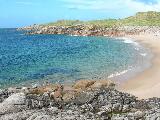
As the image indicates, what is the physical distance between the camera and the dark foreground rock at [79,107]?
18516 millimetres

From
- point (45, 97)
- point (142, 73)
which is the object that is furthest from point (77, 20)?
point (45, 97)

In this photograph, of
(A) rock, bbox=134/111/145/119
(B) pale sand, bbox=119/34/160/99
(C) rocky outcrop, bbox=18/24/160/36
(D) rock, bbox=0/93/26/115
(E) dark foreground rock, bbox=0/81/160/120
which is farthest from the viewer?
(C) rocky outcrop, bbox=18/24/160/36

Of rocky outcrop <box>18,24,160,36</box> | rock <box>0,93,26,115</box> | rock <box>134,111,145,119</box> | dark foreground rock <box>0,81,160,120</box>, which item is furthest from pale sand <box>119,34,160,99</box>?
rocky outcrop <box>18,24,160,36</box>

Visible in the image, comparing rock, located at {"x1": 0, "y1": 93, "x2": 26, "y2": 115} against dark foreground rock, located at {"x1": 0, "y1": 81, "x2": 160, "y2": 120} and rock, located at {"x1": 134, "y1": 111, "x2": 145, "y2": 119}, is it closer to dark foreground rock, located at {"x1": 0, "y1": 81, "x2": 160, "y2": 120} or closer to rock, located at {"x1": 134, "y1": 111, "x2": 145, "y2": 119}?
dark foreground rock, located at {"x1": 0, "y1": 81, "x2": 160, "y2": 120}

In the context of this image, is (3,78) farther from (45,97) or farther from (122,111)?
(122,111)

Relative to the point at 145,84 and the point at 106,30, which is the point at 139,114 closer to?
the point at 145,84

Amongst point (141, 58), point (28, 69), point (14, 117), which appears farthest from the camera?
point (141, 58)

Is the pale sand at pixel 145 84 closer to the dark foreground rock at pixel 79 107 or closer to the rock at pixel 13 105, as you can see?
the dark foreground rock at pixel 79 107

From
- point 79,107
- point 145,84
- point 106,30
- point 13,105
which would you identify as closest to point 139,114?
point 79,107

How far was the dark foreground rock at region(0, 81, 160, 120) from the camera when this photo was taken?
60.7 feet

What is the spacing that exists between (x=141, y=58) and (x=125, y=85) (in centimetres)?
2140

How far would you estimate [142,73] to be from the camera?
139 ft

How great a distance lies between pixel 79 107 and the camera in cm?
2089

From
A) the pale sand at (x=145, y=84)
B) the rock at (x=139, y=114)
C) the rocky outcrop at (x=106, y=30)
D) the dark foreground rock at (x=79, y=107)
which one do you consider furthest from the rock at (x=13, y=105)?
the rocky outcrop at (x=106, y=30)
